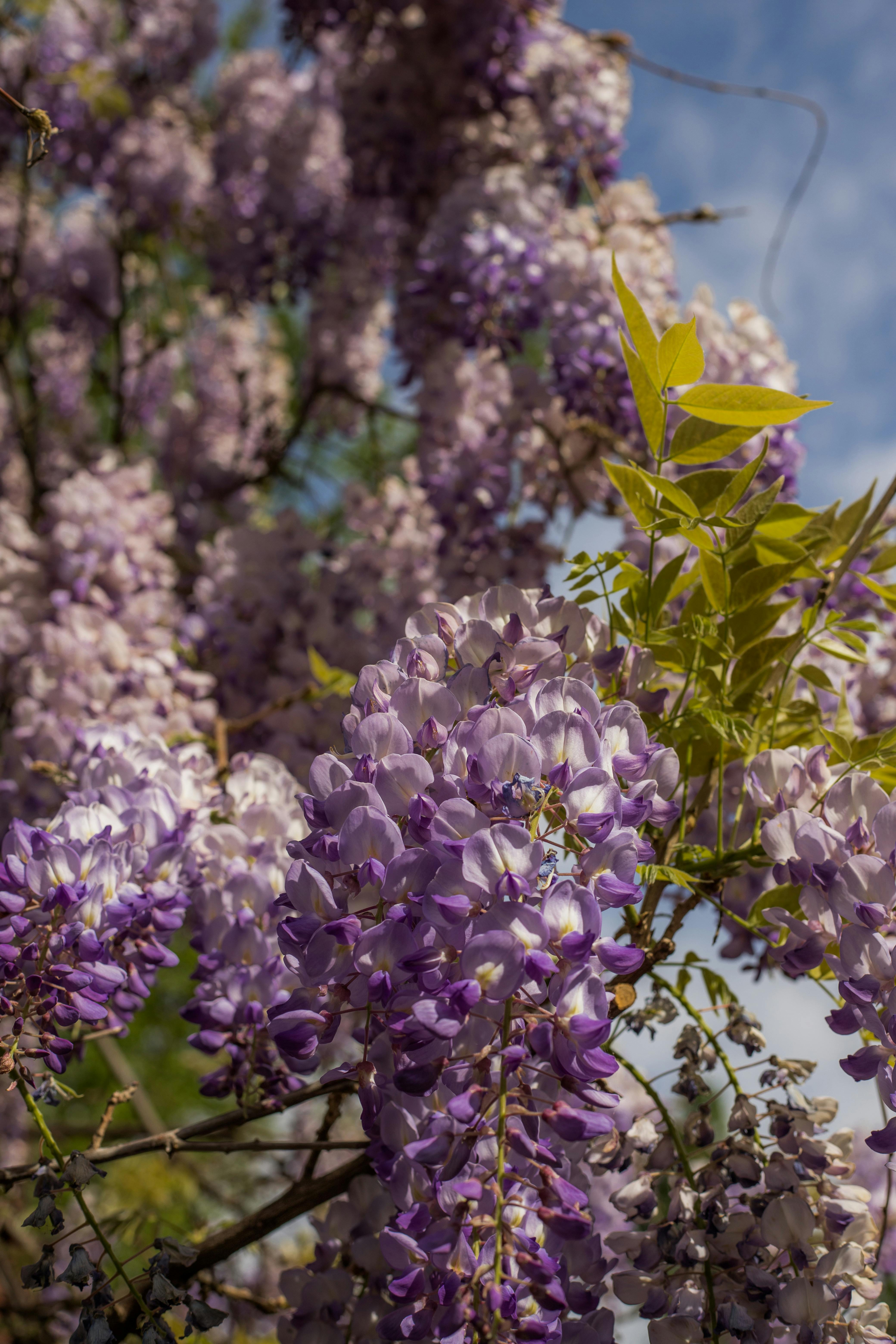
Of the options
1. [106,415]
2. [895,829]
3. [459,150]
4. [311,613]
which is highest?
[106,415]

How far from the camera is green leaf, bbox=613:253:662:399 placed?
0.78m

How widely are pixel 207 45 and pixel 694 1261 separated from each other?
4.59 meters

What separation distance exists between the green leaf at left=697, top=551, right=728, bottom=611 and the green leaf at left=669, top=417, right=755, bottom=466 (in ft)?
0.27

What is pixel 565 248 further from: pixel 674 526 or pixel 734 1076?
pixel 734 1076

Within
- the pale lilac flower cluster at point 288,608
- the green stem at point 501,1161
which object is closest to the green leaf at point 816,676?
the green stem at point 501,1161

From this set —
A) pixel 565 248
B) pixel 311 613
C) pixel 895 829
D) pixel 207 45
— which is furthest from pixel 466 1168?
pixel 207 45

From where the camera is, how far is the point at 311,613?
1930mm

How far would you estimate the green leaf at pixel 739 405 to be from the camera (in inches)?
29.1

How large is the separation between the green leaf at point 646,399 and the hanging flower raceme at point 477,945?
21cm

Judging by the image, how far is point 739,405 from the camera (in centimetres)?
78

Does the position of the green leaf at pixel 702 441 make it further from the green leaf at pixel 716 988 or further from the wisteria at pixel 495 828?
the green leaf at pixel 716 988

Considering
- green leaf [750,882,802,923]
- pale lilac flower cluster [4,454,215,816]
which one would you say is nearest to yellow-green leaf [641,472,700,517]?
green leaf [750,882,802,923]

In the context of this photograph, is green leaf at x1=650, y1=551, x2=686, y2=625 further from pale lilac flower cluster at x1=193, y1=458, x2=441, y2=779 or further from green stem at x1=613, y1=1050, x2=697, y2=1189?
pale lilac flower cluster at x1=193, y1=458, x2=441, y2=779

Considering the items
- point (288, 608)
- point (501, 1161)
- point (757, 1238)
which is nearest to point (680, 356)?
point (501, 1161)
